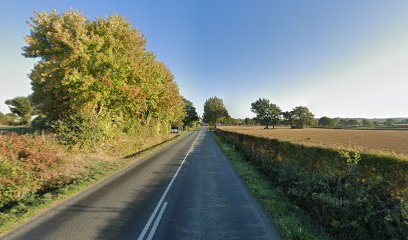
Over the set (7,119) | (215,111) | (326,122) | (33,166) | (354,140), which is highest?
(215,111)

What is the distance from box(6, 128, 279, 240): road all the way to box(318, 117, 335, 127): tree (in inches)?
7427

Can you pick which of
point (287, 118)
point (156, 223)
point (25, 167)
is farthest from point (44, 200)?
point (287, 118)

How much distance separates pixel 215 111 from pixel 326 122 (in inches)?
4334

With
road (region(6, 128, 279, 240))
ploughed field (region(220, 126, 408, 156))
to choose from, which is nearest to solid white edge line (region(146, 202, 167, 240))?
road (region(6, 128, 279, 240))

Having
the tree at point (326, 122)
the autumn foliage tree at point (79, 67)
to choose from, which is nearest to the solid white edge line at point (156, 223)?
the autumn foliage tree at point (79, 67)

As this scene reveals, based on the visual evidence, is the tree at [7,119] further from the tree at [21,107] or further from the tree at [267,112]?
the tree at [267,112]

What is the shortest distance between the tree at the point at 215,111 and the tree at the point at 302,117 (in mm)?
61192

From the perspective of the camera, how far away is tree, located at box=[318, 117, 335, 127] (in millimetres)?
170500

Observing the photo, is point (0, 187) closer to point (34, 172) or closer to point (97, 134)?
point (34, 172)

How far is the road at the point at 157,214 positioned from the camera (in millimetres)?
5820

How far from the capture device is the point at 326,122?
174 m

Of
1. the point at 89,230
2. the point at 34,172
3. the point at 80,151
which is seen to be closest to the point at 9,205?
the point at 34,172

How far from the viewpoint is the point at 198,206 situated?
7.84 meters

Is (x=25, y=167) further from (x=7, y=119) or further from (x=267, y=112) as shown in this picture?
(x=267, y=112)
